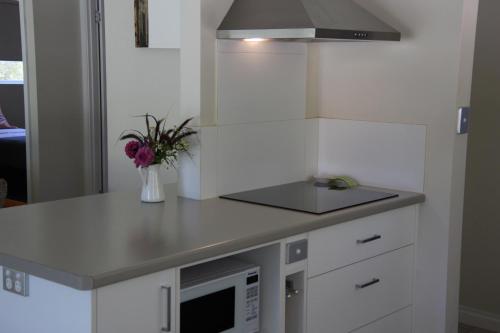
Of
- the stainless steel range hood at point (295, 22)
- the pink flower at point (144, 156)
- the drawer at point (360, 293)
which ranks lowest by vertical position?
the drawer at point (360, 293)

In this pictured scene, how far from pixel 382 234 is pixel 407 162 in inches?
15.4

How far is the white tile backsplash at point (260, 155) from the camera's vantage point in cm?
297

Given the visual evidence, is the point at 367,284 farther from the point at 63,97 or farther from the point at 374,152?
the point at 63,97

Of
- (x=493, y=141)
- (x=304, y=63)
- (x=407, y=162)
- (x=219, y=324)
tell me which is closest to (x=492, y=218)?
(x=493, y=141)

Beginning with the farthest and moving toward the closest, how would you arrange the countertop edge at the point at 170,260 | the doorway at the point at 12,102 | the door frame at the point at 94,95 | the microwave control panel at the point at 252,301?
the doorway at the point at 12,102
the door frame at the point at 94,95
the microwave control panel at the point at 252,301
the countertop edge at the point at 170,260

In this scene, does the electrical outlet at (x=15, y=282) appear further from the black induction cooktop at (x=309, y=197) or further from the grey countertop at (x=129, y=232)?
the black induction cooktop at (x=309, y=197)

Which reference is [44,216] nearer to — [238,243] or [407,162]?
[238,243]

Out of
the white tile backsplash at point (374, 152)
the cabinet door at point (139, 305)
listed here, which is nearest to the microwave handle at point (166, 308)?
the cabinet door at point (139, 305)

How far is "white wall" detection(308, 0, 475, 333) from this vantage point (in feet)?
10.00

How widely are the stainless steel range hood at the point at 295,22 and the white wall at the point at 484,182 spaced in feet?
3.56

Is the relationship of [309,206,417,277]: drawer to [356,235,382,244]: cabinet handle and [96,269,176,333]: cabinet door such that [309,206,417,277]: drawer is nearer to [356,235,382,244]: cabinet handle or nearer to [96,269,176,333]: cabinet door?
[356,235,382,244]: cabinet handle

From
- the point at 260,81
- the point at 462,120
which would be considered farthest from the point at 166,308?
the point at 462,120

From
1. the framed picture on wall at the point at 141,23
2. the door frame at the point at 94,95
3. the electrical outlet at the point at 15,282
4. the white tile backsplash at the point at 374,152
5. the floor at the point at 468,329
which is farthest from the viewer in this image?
the door frame at the point at 94,95

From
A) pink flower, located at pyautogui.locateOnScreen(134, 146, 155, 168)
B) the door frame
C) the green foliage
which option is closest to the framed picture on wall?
the door frame
